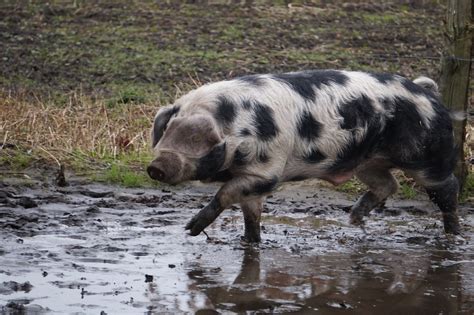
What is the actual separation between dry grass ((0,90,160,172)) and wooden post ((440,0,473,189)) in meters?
2.64

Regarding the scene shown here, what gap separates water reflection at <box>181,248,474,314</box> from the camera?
5.41 meters

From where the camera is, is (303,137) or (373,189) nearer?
(303,137)

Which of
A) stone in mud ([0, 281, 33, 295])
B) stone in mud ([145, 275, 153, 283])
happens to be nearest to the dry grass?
stone in mud ([145, 275, 153, 283])

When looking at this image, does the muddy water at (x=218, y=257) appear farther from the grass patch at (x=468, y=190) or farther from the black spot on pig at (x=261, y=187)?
the black spot on pig at (x=261, y=187)

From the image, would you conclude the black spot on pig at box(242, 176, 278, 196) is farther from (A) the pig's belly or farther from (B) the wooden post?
(B) the wooden post

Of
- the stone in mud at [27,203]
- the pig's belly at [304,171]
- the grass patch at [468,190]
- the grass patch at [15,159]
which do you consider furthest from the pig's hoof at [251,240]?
the grass patch at [15,159]

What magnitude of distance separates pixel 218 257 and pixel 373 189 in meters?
1.57

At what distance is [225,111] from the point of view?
623 cm

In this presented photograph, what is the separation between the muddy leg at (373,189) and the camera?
747 centimetres

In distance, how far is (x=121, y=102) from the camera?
1102 centimetres

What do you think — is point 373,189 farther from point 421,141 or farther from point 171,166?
point 171,166

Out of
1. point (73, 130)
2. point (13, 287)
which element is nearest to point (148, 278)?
point (13, 287)

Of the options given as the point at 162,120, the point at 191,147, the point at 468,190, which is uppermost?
the point at 162,120

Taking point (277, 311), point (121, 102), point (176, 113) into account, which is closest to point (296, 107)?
point (176, 113)
